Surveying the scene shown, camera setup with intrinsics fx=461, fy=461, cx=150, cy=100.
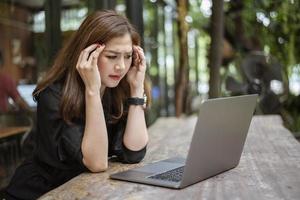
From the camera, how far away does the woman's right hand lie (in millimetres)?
1692

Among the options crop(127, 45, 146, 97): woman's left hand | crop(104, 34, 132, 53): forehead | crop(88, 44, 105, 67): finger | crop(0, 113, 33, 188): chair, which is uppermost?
crop(104, 34, 132, 53): forehead

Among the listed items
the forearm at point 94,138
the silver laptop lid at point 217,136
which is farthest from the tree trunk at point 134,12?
the silver laptop lid at point 217,136

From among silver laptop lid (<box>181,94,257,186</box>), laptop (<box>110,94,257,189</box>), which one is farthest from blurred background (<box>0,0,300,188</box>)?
silver laptop lid (<box>181,94,257,186</box>)

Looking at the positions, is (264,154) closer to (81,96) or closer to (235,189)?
(235,189)

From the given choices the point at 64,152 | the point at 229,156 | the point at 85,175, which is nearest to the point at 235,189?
the point at 229,156

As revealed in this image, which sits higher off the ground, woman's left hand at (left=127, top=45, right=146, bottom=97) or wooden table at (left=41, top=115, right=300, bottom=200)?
woman's left hand at (left=127, top=45, right=146, bottom=97)

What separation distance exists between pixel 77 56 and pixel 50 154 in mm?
393

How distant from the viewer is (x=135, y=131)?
1.90 metres

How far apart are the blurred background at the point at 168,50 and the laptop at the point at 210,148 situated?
4.44 ft

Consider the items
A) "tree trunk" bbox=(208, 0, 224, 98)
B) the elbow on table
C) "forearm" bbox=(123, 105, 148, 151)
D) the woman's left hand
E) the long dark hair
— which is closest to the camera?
the elbow on table

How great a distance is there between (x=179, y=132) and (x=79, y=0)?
4.78 feet

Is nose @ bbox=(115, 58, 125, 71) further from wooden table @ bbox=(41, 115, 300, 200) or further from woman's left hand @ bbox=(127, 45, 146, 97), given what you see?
wooden table @ bbox=(41, 115, 300, 200)

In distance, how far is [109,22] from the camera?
180 cm

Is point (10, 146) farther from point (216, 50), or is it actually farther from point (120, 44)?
point (216, 50)
